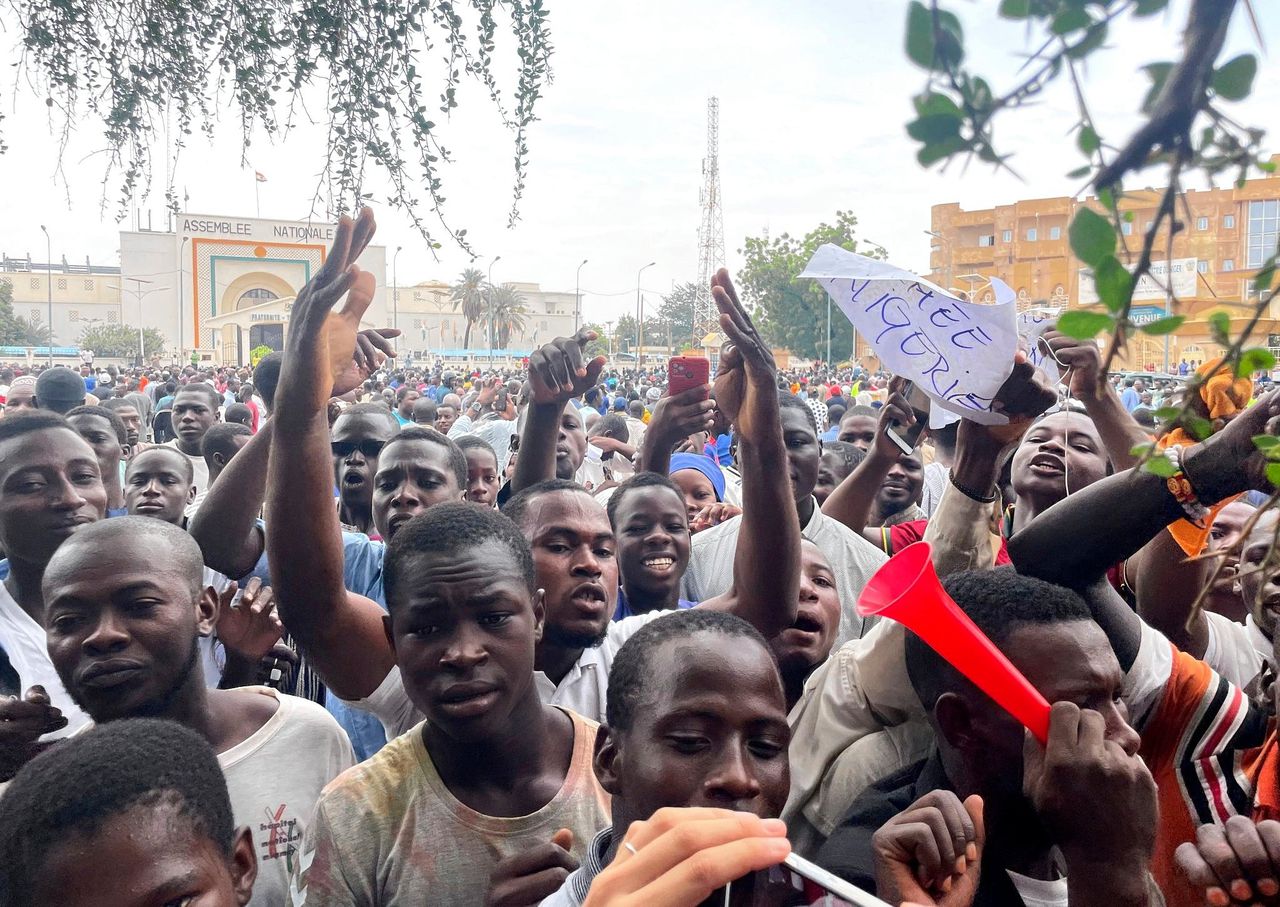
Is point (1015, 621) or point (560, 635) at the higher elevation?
point (1015, 621)

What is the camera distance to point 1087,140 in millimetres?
925

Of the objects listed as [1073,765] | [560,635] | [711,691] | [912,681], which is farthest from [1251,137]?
[560,635]

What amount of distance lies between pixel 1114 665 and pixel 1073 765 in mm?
392

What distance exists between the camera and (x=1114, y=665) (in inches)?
79.7

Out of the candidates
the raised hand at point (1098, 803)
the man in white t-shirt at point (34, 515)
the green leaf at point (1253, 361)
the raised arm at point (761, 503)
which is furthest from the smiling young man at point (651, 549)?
the green leaf at point (1253, 361)

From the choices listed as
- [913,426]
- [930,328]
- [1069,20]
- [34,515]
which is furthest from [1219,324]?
[913,426]

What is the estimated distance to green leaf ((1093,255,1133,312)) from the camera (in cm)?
86

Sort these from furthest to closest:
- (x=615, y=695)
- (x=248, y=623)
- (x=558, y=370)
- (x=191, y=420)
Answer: (x=191, y=420)
(x=558, y=370)
(x=248, y=623)
(x=615, y=695)

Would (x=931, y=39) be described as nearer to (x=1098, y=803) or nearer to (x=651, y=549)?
(x=1098, y=803)

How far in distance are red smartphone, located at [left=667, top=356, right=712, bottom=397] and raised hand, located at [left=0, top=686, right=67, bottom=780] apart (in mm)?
2507

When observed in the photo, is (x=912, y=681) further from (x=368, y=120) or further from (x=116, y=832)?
(x=368, y=120)

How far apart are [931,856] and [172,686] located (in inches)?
68.0

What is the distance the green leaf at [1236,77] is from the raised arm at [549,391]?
9.99 feet

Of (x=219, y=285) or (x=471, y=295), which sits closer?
(x=219, y=285)
